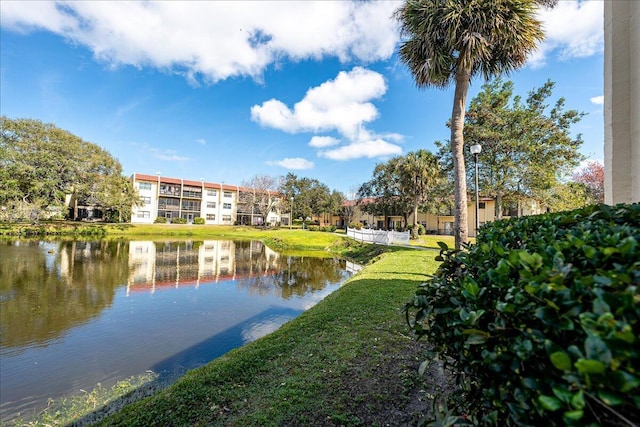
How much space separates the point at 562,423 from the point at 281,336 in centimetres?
541

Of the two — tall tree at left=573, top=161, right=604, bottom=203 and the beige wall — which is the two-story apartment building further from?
the beige wall

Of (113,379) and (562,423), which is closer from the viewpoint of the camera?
(562,423)

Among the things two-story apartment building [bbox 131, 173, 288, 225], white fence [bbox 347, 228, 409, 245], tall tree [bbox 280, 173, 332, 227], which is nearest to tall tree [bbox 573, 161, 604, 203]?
white fence [bbox 347, 228, 409, 245]

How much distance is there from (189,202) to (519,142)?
162 feet

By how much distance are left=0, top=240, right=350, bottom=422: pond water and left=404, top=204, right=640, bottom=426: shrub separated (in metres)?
5.97

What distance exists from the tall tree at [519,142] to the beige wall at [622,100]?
1555cm

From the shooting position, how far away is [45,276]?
499 inches

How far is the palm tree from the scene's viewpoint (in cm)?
771

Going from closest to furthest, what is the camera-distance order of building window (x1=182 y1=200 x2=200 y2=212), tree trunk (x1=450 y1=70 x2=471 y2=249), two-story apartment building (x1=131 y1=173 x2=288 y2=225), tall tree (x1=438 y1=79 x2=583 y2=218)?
tree trunk (x1=450 y1=70 x2=471 y2=249) < tall tree (x1=438 y1=79 x2=583 y2=218) < two-story apartment building (x1=131 y1=173 x2=288 y2=225) < building window (x1=182 y1=200 x2=200 y2=212)

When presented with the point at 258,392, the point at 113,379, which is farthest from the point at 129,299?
the point at 258,392

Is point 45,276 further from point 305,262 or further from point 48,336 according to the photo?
point 305,262

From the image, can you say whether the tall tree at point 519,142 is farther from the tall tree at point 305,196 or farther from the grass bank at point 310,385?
the tall tree at point 305,196

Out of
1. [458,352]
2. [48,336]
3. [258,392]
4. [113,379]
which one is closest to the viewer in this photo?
[458,352]

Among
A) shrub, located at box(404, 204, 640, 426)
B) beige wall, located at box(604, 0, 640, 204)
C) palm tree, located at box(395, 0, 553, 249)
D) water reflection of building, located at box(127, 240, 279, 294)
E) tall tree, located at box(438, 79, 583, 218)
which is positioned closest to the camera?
shrub, located at box(404, 204, 640, 426)
